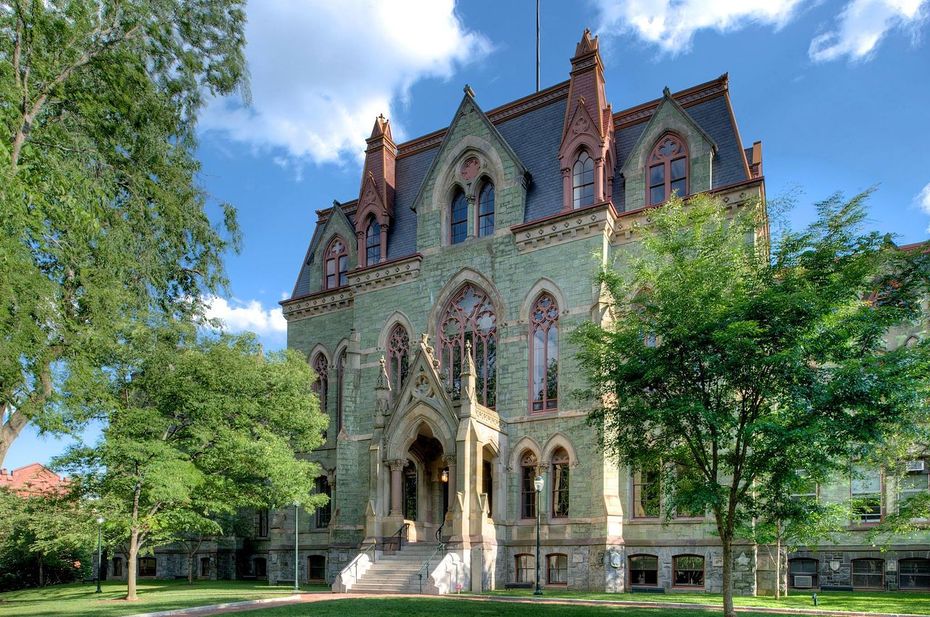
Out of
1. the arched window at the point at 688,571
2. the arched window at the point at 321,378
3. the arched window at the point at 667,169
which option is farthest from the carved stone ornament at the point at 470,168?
the arched window at the point at 688,571

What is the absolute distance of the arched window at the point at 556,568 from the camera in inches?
1012

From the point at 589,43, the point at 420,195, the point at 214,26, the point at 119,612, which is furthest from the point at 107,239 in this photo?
the point at 589,43

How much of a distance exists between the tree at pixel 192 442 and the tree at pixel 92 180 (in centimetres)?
627

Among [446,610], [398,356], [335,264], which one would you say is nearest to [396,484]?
[398,356]

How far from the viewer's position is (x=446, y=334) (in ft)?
99.2

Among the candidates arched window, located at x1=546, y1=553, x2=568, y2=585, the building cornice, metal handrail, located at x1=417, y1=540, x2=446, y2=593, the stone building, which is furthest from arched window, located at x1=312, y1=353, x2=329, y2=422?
arched window, located at x1=546, y1=553, x2=568, y2=585

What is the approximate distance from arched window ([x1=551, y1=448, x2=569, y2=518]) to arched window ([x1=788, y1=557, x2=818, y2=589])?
11.3 meters

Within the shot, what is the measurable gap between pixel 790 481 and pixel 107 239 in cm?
1366

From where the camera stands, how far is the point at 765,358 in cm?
1390

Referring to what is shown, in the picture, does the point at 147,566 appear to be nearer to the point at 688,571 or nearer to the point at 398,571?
the point at 398,571

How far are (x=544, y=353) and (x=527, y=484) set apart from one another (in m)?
4.81

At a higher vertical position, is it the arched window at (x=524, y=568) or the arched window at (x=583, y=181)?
the arched window at (x=583, y=181)

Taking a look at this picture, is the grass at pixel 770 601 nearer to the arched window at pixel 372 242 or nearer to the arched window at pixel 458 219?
the arched window at pixel 458 219

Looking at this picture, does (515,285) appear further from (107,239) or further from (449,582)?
(107,239)
